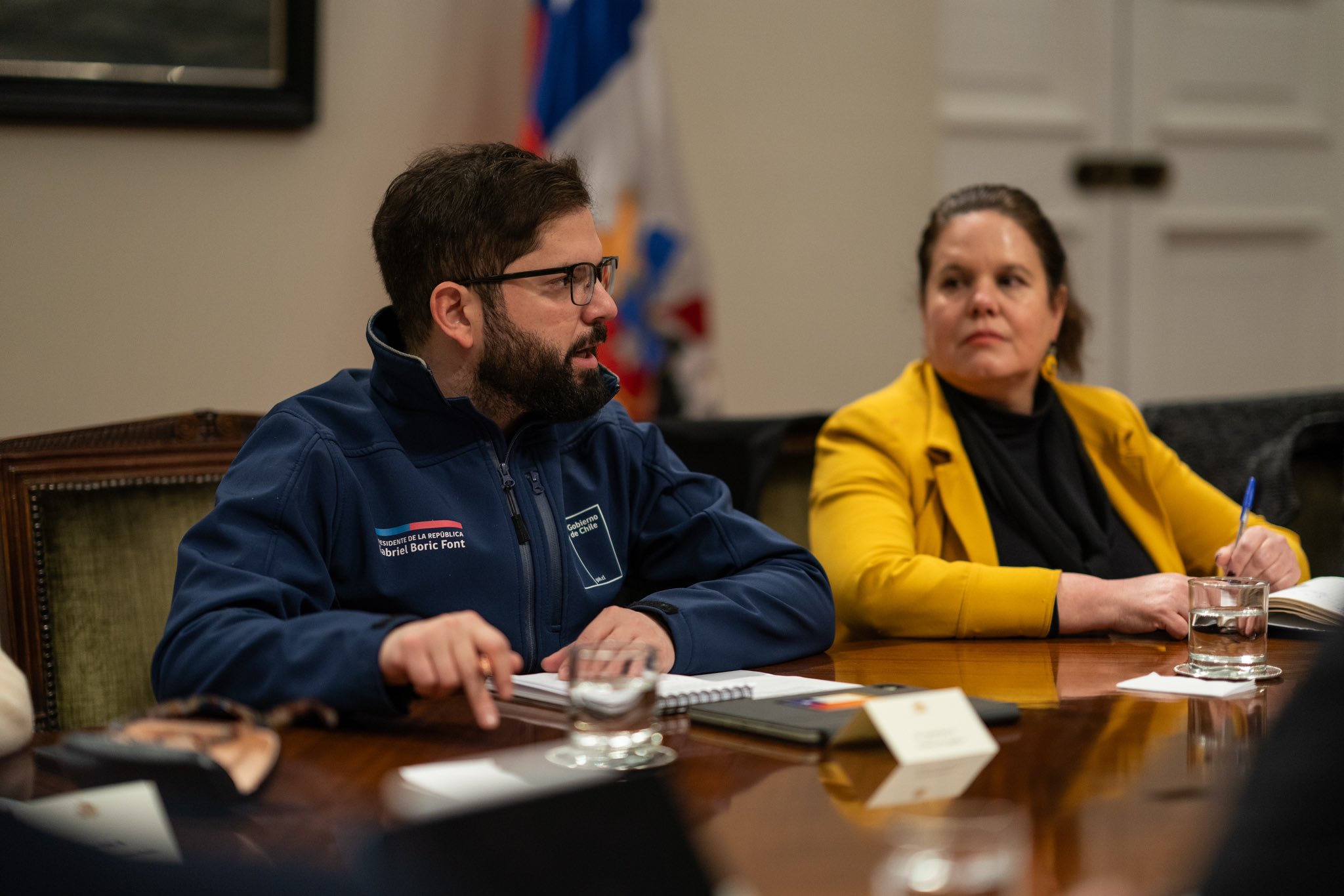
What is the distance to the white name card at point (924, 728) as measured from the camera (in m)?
1.06

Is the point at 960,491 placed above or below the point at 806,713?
above

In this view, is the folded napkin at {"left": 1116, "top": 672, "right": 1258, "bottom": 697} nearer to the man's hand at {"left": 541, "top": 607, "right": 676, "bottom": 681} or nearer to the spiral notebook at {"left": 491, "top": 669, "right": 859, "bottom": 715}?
the spiral notebook at {"left": 491, "top": 669, "right": 859, "bottom": 715}

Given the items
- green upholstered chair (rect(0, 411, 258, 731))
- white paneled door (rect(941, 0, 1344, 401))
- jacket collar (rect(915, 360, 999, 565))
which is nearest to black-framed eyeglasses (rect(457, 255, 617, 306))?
green upholstered chair (rect(0, 411, 258, 731))

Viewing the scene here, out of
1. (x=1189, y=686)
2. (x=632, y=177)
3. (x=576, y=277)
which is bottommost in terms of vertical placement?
(x=1189, y=686)

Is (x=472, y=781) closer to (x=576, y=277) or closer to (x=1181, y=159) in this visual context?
(x=576, y=277)

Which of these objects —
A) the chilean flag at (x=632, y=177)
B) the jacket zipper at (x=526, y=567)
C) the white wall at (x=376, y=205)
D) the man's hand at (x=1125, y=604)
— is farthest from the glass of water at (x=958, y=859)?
the chilean flag at (x=632, y=177)

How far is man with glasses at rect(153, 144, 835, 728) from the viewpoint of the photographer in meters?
1.39

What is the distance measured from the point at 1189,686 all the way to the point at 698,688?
1.66 ft

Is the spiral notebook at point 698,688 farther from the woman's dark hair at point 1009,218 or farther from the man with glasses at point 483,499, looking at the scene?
the woman's dark hair at point 1009,218

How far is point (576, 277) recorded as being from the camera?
→ 172 cm

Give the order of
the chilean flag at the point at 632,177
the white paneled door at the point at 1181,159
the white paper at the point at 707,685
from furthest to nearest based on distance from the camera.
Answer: the white paneled door at the point at 1181,159 → the chilean flag at the point at 632,177 → the white paper at the point at 707,685

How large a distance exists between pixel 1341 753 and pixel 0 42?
2.47 meters

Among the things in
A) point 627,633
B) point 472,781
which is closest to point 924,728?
point 472,781

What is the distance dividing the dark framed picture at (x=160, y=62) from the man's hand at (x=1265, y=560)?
188 centimetres
